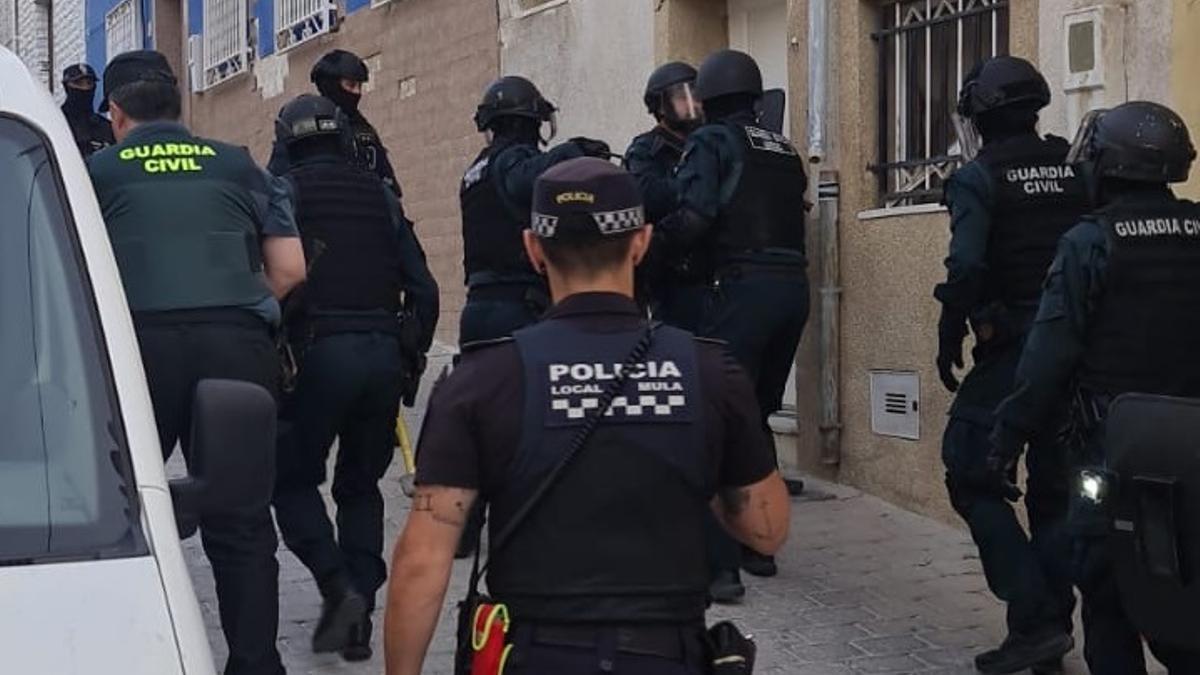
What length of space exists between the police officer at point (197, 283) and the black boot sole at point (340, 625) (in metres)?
0.75

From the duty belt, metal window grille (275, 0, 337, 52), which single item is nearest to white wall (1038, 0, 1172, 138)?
the duty belt

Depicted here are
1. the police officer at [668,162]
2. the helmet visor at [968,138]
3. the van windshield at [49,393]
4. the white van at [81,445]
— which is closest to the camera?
the white van at [81,445]

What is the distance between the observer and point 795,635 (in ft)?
19.9

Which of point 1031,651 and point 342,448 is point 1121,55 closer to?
point 1031,651

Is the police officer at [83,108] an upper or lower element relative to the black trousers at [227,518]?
upper

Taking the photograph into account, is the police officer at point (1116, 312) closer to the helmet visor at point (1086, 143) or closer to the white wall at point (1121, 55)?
the helmet visor at point (1086, 143)

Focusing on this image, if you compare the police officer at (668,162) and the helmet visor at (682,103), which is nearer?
the police officer at (668,162)

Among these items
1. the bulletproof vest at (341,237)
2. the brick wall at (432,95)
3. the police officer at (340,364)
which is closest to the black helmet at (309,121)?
the police officer at (340,364)

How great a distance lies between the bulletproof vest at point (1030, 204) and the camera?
5457mm

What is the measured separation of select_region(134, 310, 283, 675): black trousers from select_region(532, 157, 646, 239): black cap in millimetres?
1993

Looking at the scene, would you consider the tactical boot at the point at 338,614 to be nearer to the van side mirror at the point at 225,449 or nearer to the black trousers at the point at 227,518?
the black trousers at the point at 227,518

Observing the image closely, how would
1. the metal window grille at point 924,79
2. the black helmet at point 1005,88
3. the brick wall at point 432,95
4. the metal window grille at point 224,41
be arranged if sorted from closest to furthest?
the black helmet at point 1005,88
the metal window grille at point 924,79
the brick wall at point 432,95
the metal window grille at point 224,41

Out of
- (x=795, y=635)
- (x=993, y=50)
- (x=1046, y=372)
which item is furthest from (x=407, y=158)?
(x=1046, y=372)

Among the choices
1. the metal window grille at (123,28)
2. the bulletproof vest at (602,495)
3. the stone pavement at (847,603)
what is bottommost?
the stone pavement at (847,603)
